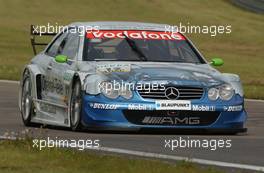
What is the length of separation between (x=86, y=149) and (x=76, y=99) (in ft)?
7.91

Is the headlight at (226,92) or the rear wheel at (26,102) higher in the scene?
the headlight at (226,92)

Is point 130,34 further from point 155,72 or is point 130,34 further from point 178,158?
point 178,158

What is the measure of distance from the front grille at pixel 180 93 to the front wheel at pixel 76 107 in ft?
2.43

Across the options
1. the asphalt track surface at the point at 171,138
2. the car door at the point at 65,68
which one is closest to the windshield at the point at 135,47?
the car door at the point at 65,68

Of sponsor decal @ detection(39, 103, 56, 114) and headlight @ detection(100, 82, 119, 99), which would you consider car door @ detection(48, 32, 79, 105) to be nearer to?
sponsor decal @ detection(39, 103, 56, 114)

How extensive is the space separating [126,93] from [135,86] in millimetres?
131

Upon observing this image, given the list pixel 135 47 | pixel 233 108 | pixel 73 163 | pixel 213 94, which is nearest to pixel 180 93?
pixel 213 94

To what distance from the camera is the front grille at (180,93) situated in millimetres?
13016

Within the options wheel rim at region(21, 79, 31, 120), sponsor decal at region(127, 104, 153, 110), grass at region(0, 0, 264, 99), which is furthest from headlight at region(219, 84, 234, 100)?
grass at region(0, 0, 264, 99)

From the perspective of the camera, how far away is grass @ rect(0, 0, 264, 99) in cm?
4938

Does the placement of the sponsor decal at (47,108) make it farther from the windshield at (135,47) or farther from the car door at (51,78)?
the windshield at (135,47)

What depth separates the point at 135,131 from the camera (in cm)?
1335

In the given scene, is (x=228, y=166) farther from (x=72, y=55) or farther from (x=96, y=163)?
(x=72, y=55)

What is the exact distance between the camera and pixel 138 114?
514 inches
